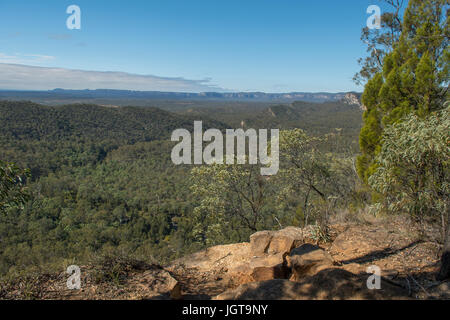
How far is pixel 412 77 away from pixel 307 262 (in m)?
7.51

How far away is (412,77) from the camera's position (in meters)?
8.81

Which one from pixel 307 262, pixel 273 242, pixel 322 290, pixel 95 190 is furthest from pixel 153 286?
pixel 95 190

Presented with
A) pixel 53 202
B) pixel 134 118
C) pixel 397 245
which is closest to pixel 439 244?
pixel 397 245

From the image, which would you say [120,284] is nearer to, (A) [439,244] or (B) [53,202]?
(A) [439,244]

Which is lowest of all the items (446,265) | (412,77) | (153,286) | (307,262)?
(153,286)

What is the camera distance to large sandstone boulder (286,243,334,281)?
15.3 feet

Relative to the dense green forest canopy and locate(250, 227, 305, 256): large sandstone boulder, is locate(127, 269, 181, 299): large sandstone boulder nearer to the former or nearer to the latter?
the dense green forest canopy

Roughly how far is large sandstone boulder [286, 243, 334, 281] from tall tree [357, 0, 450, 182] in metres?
4.72

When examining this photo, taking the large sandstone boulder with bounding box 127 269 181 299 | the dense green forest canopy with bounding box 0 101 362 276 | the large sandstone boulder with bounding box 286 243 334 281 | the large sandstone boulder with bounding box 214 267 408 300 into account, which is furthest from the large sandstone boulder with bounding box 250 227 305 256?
the dense green forest canopy with bounding box 0 101 362 276

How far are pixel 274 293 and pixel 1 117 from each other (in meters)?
88.0

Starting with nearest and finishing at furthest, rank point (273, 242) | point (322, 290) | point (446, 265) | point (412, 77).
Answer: point (322, 290) → point (446, 265) → point (273, 242) → point (412, 77)

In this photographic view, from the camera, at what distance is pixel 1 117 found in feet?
228

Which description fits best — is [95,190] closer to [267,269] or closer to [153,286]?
[153,286]

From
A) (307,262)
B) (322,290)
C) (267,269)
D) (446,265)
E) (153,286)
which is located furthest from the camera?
(267,269)
